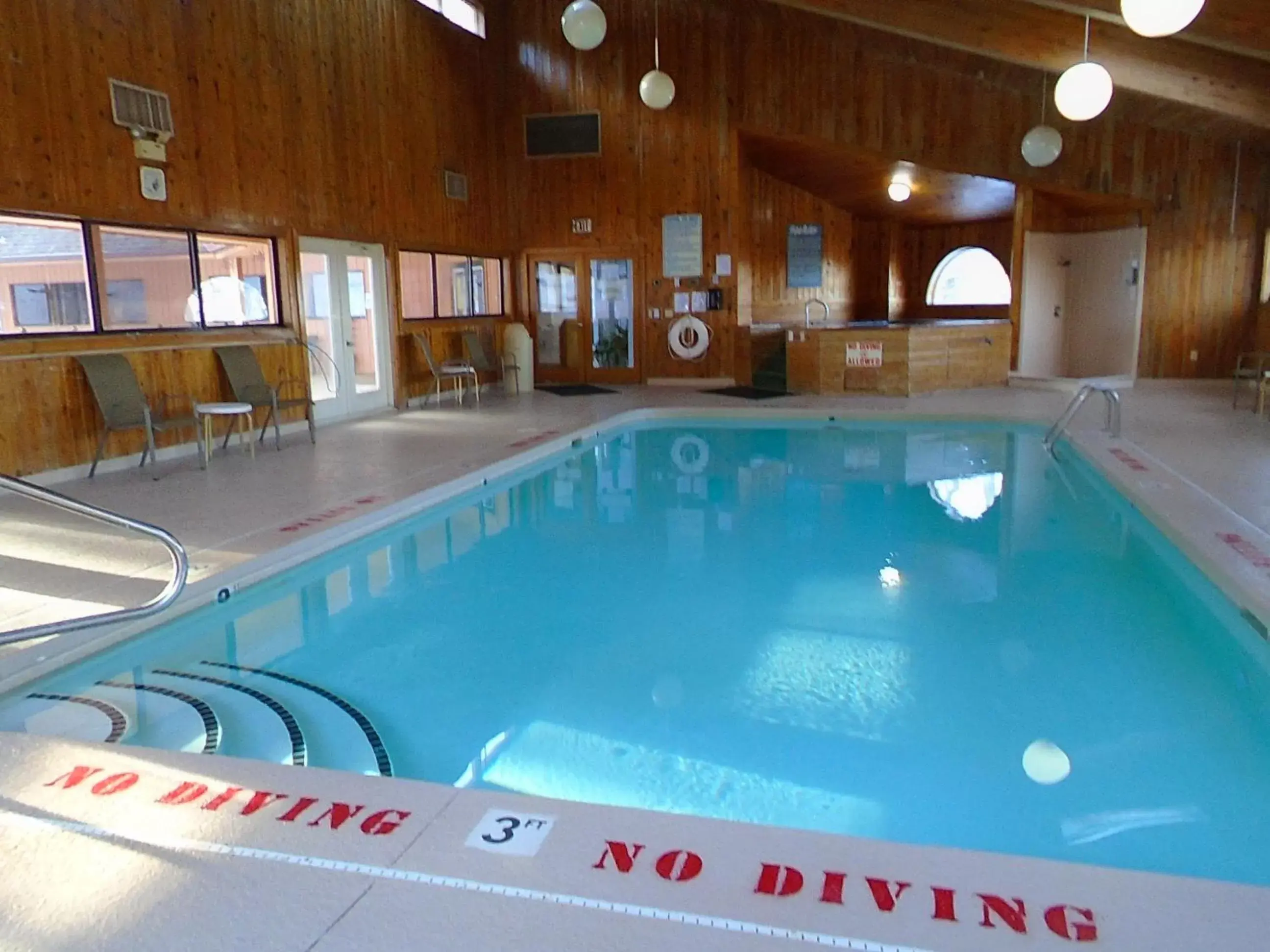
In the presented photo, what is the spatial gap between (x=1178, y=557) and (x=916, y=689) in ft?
6.65

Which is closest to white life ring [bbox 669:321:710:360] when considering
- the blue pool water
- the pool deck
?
the blue pool water

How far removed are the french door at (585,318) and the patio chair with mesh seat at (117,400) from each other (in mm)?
→ 6381

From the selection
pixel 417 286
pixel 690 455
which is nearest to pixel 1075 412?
pixel 690 455

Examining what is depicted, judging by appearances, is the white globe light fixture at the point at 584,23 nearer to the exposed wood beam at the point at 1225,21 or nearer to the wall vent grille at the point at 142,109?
the wall vent grille at the point at 142,109

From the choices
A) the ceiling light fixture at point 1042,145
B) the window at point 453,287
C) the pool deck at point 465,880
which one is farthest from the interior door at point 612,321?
the pool deck at point 465,880

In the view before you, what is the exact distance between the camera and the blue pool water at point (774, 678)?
2781mm

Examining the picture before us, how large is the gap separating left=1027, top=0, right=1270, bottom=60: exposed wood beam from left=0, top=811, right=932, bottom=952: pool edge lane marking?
6523 mm

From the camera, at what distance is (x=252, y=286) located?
818cm

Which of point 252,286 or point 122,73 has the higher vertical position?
point 122,73

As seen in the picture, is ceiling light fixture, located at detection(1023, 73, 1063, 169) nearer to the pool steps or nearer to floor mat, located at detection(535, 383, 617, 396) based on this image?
floor mat, located at detection(535, 383, 617, 396)

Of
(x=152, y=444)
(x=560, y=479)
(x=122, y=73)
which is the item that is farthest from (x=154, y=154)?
(x=560, y=479)

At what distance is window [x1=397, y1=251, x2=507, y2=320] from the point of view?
10648mm

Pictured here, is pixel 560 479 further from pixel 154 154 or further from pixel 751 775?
Result: pixel 751 775

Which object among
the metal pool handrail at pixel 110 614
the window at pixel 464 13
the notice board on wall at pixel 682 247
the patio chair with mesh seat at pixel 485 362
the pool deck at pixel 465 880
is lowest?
the pool deck at pixel 465 880
